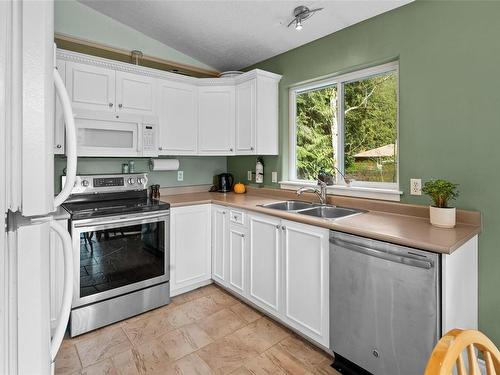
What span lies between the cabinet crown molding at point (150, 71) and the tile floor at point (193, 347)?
2.16 meters

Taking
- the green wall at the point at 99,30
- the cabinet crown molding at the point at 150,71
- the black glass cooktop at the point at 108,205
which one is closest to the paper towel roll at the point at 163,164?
the black glass cooktop at the point at 108,205

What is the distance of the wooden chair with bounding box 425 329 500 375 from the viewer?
1.97 feet

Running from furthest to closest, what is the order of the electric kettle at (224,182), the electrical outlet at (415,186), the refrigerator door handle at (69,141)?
the electric kettle at (224,182) → the electrical outlet at (415,186) → the refrigerator door handle at (69,141)

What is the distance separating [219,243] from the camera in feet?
9.39

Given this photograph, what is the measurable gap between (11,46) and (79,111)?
2.10 meters

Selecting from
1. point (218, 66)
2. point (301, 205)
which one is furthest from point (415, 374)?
point (218, 66)

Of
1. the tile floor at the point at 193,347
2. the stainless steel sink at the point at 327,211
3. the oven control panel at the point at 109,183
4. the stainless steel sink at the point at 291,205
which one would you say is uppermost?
the oven control panel at the point at 109,183

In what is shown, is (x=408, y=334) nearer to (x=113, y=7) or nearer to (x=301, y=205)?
(x=301, y=205)

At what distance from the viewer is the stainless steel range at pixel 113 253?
2.20 metres

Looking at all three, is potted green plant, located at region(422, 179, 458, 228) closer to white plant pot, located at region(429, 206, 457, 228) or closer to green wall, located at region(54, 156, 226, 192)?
white plant pot, located at region(429, 206, 457, 228)

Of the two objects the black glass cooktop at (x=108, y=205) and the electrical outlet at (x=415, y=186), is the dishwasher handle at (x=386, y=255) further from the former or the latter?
the black glass cooktop at (x=108, y=205)

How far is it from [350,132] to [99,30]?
8.30ft

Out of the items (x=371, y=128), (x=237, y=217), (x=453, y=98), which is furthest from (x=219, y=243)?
(x=453, y=98)

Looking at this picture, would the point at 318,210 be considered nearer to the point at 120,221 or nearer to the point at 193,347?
the point at 193,347
